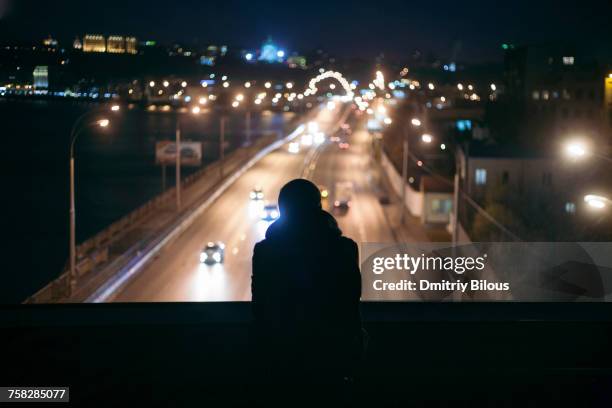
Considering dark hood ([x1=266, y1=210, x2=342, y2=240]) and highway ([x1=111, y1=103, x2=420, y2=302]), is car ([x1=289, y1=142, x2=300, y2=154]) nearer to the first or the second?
highway ([x1=111, y1=103, x2=420, y2=302])

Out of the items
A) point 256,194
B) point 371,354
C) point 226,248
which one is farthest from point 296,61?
point 256,194

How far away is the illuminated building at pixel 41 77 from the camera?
4196 millimetres

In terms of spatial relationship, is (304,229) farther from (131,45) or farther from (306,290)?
(131,45)

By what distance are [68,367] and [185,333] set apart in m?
0.37

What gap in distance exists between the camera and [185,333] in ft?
8.07

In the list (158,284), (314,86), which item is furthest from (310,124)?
(314,86)

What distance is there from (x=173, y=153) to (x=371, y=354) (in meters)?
10.6

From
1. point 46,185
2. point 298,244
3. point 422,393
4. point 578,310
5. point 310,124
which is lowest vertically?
point 422,393

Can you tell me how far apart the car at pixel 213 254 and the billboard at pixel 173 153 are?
85.3 inches

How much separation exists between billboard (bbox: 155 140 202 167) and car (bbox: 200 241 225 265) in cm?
217

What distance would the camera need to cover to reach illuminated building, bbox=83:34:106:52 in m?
4.73

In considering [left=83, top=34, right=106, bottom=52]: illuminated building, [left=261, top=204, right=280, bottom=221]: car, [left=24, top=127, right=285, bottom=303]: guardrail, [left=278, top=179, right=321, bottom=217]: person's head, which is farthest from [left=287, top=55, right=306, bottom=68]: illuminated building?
[left=278, top=179, right=321, bottom=217]: person's head

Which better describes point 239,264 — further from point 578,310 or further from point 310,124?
point 578,310

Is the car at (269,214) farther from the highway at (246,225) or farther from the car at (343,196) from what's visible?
the car at (343,196)
